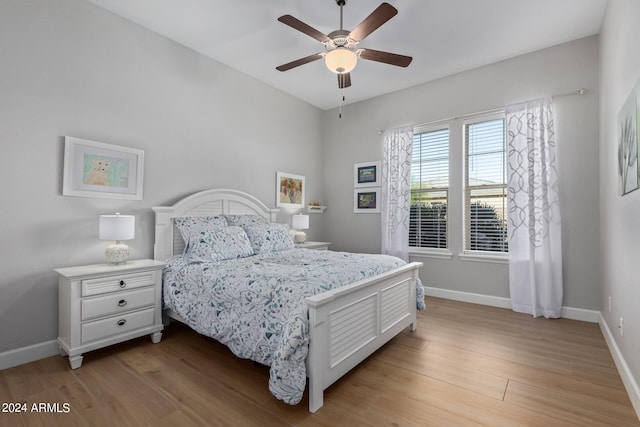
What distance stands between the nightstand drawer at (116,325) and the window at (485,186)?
3.73 meters

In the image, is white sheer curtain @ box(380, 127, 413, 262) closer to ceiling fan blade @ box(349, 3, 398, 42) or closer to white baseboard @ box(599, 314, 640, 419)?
white baseboard @ box(599, 314, 640, 419)

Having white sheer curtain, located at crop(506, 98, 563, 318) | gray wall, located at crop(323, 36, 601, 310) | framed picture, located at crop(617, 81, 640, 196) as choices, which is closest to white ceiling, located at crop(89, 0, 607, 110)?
gray wall, located at crop(323, 36, 601, 310)

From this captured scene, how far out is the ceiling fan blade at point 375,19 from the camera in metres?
2.11

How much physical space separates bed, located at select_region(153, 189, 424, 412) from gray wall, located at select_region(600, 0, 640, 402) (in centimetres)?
149

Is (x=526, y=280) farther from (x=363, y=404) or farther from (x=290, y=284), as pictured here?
(x=290, y=284)

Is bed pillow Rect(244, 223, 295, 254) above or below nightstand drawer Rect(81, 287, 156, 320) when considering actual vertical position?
above

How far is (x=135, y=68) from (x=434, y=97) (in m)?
3.64

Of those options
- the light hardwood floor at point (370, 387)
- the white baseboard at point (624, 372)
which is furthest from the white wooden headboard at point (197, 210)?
the white baseboard at point (624, 372)

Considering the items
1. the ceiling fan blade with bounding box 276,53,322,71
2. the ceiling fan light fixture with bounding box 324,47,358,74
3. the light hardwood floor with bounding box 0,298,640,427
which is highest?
the ceiling fan blade with bounding box 276,53,322,71

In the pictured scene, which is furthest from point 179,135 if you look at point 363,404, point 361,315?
point 363,404

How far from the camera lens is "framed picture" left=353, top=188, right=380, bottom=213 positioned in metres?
4.93

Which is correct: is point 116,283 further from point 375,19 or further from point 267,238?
point 375,19

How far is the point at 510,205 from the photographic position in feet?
12.0

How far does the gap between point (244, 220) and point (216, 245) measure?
77 cm
